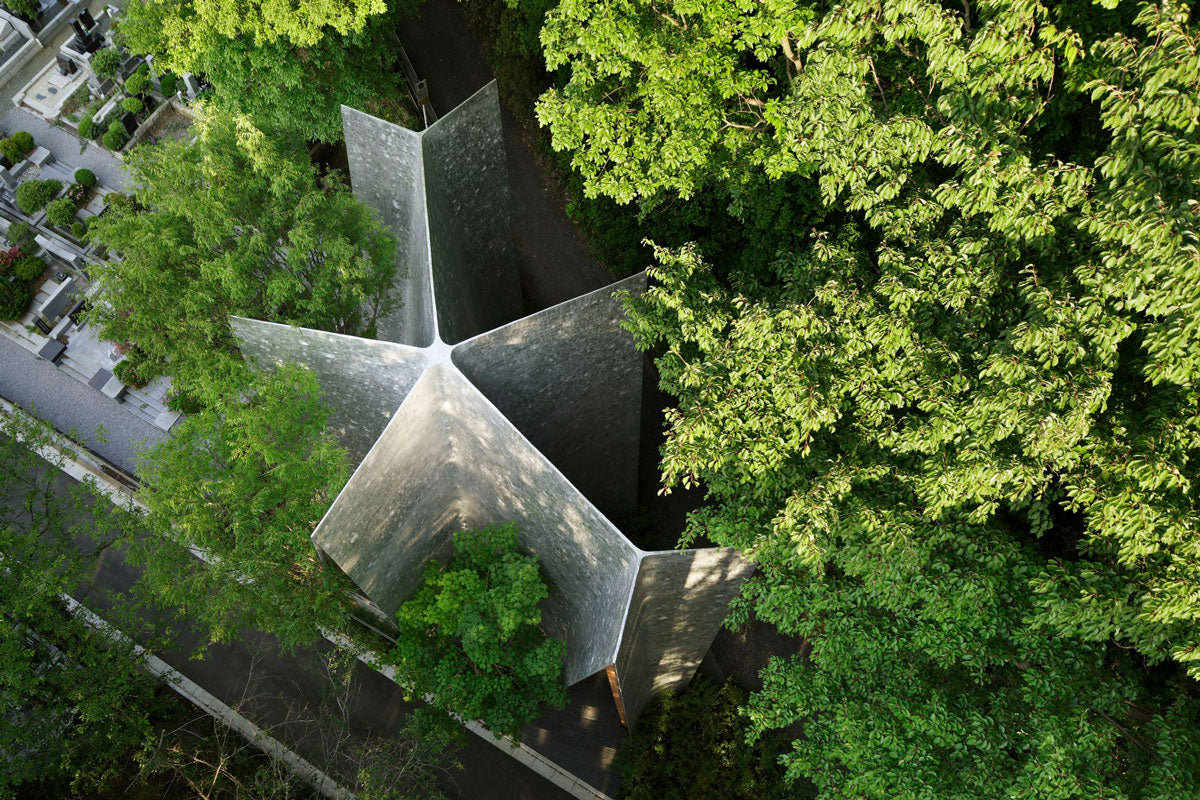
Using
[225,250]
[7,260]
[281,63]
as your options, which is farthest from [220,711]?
[281,63]

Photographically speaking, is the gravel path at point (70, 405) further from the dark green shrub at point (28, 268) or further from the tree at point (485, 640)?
the tree at point (485, 640)

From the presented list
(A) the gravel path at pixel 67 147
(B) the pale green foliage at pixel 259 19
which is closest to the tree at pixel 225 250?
(B) the pale green foliage at pixel 259 19

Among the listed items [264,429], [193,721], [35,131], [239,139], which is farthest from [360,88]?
[193,721]

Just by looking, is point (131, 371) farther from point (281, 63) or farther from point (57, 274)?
point (281, 63)

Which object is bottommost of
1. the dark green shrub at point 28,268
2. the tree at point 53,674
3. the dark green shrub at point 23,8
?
the tree at point 53,674

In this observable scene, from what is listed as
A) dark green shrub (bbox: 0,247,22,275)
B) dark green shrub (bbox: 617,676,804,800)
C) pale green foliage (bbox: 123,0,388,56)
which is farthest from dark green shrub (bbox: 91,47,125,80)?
dark green shrub (bbox: 617,676,804,800)

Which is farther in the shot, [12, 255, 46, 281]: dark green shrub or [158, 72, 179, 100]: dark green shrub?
[158, 72, 179, 100]: dark green shrub

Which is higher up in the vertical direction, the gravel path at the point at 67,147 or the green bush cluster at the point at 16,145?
the gravel path at the point at 67,147

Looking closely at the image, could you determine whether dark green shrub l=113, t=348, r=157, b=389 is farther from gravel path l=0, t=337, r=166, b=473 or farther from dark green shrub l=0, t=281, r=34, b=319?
dark green shrub l=0, t=281, r=34, b=319
